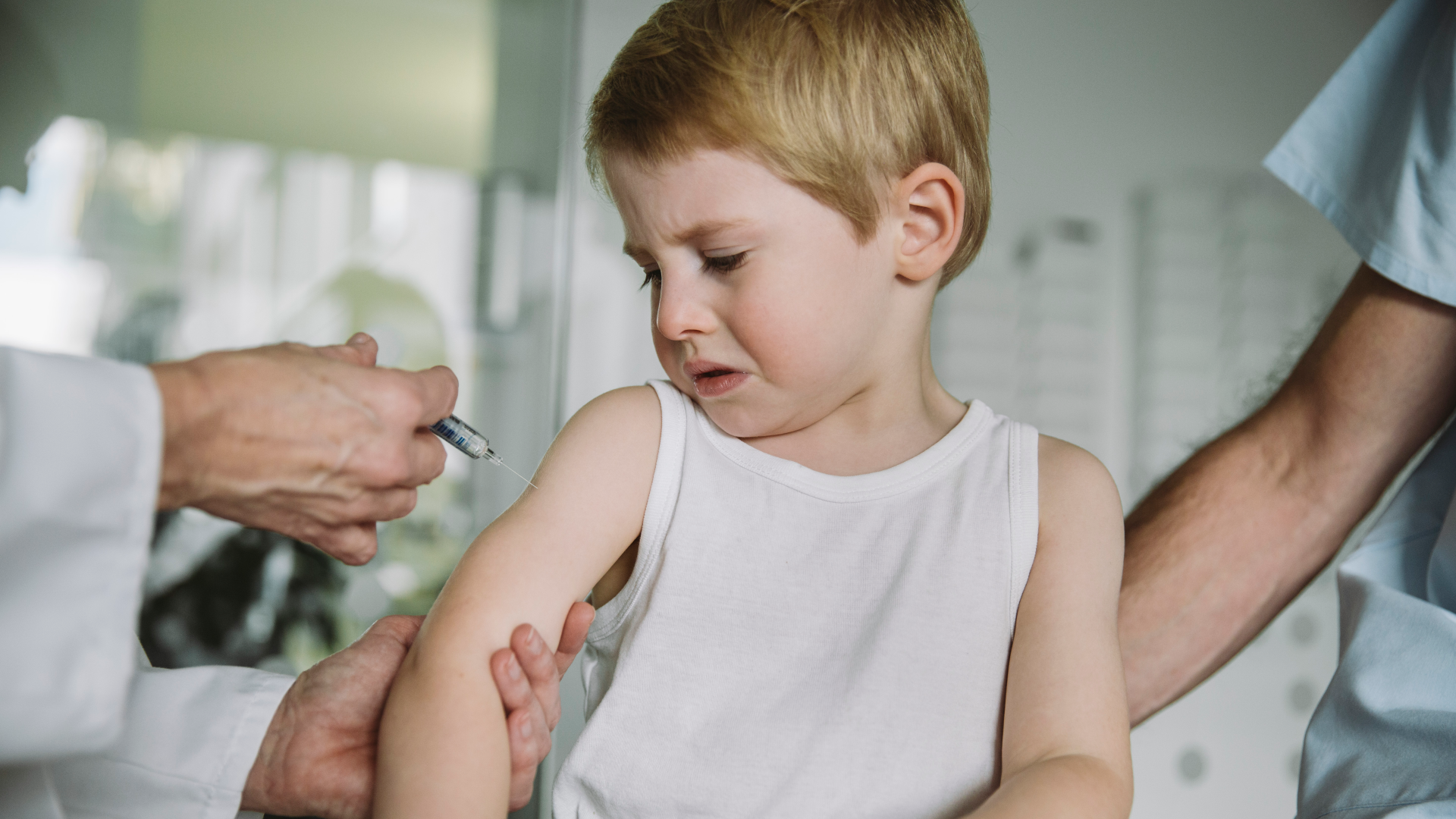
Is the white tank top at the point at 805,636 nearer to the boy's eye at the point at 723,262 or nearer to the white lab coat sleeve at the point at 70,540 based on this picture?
Result: the boy's eye at the point at 723,262

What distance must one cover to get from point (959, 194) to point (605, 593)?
50cm

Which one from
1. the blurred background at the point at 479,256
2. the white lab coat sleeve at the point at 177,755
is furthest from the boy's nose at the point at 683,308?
the blurred background at the point at 479,256

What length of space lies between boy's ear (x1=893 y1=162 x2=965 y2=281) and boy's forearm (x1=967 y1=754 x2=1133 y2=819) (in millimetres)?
445

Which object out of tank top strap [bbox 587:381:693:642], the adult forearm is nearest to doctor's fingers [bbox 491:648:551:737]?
tank top strap [bbox 587:381:693:642]

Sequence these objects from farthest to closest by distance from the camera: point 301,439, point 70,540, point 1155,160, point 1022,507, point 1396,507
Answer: point 1155,160, point 1396,507, point 1022,507, point 301,439, point 70,540

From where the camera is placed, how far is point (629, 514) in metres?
0.85

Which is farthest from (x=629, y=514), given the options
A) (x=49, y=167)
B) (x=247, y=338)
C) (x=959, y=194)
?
(x=49, y=167)

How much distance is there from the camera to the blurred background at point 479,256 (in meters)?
2.57

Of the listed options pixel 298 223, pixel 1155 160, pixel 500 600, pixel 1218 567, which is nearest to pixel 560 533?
pixel 500 600

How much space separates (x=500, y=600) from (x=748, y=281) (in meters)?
0.33

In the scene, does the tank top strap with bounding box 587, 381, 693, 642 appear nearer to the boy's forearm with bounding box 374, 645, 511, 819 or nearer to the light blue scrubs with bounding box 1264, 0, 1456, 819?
the boy's forearm with bounding box 374, 645, 511, 819

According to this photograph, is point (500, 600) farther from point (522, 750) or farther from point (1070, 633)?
point (1070, 633)

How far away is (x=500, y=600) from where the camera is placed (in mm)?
752

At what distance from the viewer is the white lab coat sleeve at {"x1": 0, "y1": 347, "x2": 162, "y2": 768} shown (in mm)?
516
